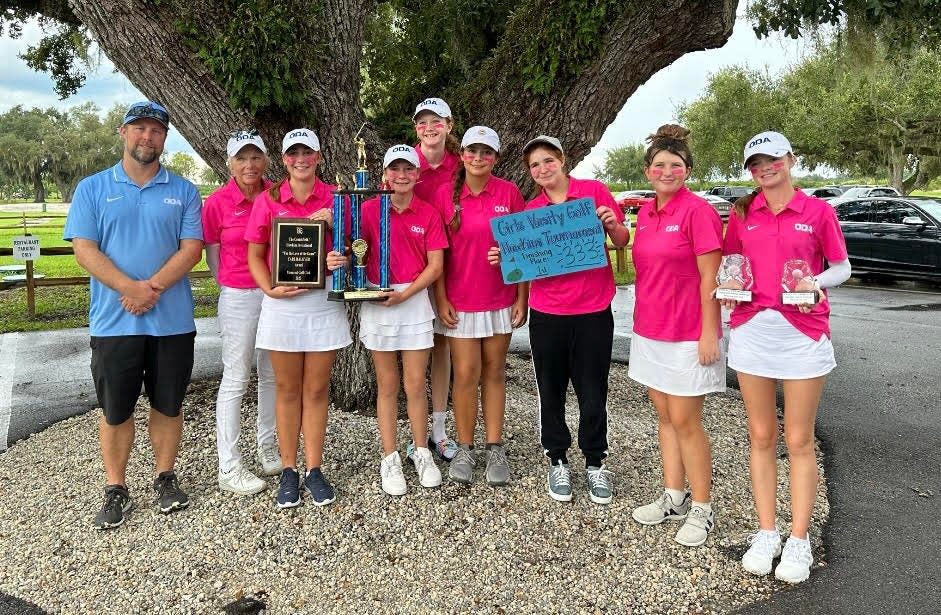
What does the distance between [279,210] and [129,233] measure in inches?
32.6

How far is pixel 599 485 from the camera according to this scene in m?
4.07

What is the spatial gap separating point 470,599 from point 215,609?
1.20m

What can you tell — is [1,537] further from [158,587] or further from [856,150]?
[856,150]

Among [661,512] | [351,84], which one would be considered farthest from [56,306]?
[661,512]

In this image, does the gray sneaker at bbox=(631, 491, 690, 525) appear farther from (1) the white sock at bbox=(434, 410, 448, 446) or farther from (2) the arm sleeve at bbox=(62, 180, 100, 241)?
(2) the arm sleeve at bbox=(62, 180, 100, 241)

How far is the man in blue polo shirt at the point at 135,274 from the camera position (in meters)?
3.67

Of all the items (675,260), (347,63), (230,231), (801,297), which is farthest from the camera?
(347,63)

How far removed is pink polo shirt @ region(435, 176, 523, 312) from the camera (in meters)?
4.02

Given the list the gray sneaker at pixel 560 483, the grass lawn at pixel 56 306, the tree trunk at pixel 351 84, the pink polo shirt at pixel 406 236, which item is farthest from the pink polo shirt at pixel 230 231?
the grass lawn at pixel 56 306

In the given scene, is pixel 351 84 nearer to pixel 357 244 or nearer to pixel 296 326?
pixel 357 244

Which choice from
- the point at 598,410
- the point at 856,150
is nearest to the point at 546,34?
the point at 598,410

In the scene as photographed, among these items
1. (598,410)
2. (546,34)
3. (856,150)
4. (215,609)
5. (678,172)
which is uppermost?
(856,150)

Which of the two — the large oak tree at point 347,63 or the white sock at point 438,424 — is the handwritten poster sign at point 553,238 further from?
the large oak tree at point 347,63

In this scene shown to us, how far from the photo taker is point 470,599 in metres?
3.18
